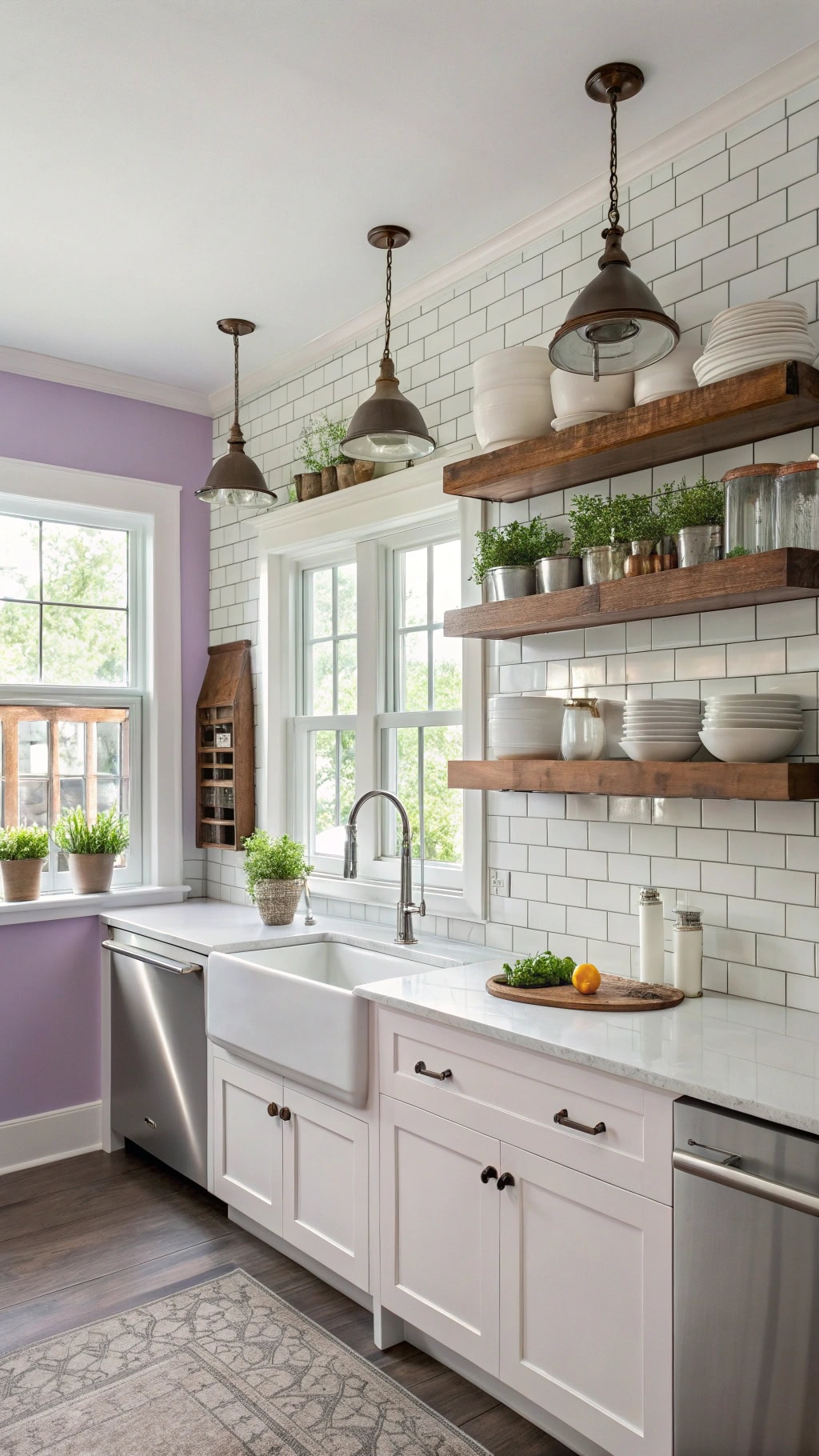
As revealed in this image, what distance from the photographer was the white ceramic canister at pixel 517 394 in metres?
2.75

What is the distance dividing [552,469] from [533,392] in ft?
0.82

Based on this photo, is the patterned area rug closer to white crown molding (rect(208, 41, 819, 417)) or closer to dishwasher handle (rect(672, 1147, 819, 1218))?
dishwasher handle (rect(672, 1147, 819, 1218))

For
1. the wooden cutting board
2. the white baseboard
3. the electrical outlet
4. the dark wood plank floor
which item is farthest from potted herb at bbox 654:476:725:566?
the white baseboard

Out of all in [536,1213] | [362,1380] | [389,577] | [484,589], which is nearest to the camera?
[536,1213]

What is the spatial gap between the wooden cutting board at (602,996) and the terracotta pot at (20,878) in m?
2.09

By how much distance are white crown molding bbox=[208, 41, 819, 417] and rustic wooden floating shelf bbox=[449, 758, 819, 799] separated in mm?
1522

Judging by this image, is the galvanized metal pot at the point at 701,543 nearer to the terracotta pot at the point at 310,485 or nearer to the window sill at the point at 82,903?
the terracotta pot at the point at 310,485

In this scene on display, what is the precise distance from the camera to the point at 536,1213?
2090 millimetres

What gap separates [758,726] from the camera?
218 cm

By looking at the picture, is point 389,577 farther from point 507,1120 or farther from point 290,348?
point 507,1120

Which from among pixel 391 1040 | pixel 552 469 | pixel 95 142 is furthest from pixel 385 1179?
pixel 95 142

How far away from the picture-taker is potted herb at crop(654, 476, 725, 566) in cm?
230

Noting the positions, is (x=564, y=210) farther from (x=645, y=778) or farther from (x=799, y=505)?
(x=645, y=778)

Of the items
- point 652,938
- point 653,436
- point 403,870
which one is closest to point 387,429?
point 653,436
